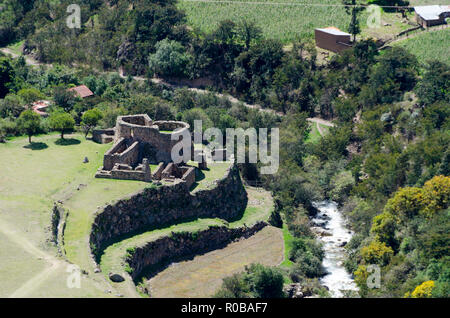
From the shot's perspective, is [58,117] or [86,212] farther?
[58,117]

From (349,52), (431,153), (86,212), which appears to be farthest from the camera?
(349,52)

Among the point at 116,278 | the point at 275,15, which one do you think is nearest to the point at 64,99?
the point at 275,15

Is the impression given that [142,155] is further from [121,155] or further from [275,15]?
[275,15]

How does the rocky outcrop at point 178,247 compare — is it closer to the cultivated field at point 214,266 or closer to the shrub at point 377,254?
the cultivated field at point 214,266

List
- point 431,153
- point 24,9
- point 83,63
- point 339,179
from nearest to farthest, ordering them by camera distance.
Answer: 1. point 431,153
2. point 339,179
3. point 83,63
4. point 24,9

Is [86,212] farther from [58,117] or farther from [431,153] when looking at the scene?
[431,153]

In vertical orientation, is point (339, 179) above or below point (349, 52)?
below

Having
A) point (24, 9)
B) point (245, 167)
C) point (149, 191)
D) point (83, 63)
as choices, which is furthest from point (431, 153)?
point (24, 9)
